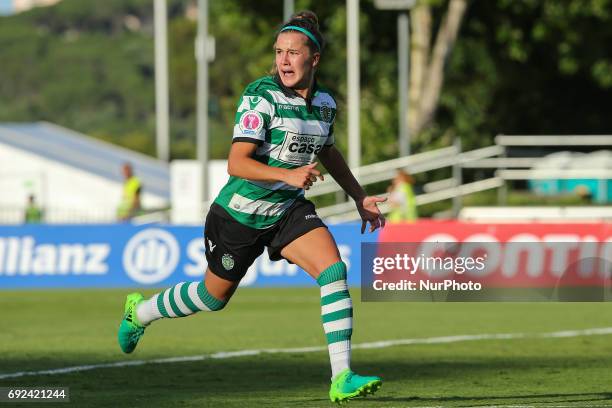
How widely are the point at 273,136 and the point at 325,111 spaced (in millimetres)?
406

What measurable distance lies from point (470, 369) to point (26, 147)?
4027cm

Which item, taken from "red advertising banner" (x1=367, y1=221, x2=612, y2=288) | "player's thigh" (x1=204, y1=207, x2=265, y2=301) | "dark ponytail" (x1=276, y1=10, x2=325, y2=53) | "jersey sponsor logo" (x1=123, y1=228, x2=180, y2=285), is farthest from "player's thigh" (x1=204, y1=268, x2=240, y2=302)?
"jersey sponsor logo" (x1=123, y1=228, x2=180, y2=285)

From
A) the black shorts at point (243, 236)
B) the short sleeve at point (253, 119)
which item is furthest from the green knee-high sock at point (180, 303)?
the short sleeve at point (253, 119)

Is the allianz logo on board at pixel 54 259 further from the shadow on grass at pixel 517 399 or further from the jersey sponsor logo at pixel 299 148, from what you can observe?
the jersey sponsor logo at pixel 299 148

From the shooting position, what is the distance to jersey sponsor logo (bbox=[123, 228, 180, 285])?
2358cm

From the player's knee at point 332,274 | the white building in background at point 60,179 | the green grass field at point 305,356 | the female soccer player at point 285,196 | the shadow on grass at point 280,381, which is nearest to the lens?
the female soccer player at point 285,196

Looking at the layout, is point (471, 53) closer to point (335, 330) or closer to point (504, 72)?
point (504, 72)

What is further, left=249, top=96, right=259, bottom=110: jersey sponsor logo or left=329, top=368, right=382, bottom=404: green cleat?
left=249, top=96, right=259, bottom=110: jersey sponsor logo

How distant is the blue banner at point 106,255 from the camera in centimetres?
2372

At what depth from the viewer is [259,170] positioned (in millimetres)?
9109

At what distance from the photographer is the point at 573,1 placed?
44938 millimetres

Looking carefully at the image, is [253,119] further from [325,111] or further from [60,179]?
[60,179]

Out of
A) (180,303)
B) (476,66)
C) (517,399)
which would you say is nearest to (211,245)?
(180,303)

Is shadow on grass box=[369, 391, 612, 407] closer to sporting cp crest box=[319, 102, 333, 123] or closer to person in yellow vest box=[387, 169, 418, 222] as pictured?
sporting cp crest box=[319, 102, 333, 123]
